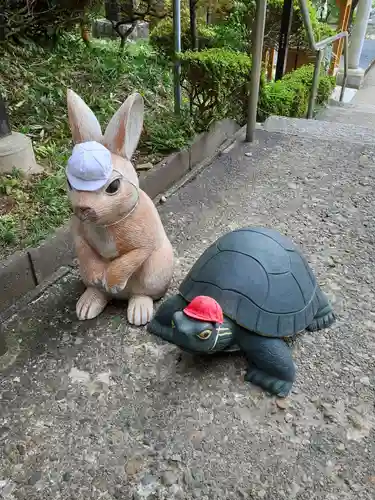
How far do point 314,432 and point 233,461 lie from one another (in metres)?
0.36

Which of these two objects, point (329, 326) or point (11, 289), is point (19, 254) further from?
point (329, 326)

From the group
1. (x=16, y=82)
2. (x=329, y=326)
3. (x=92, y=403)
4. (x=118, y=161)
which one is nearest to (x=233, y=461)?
(x=92, y=403)

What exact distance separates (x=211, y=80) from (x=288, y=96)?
8.47 feet

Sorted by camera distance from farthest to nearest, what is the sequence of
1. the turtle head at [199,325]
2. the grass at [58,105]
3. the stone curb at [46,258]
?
1. the grass at [58,105]
2. the stone curb at [46,258]
3. the turtle head at [199,325]

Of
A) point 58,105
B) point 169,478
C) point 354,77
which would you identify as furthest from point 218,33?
point 354,77

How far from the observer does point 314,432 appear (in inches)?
75.3

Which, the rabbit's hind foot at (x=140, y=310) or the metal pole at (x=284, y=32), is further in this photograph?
the metal pole at (x=284, y=32)

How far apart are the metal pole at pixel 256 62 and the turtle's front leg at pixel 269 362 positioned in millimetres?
2985

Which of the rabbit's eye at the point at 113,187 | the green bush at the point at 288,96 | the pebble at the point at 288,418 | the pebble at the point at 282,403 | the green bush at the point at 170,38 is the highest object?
the rabbit's eye at the point at 113,187

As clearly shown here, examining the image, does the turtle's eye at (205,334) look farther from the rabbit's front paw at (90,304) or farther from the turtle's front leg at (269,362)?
the rabbit's front paw at (90,304)

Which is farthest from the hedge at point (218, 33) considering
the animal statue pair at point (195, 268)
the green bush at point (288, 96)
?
the animal statue pair at point (195, 268)

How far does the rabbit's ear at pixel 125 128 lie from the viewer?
2025 millimetres

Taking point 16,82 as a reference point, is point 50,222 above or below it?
below

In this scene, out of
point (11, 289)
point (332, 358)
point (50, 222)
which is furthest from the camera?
point (50, 222)
